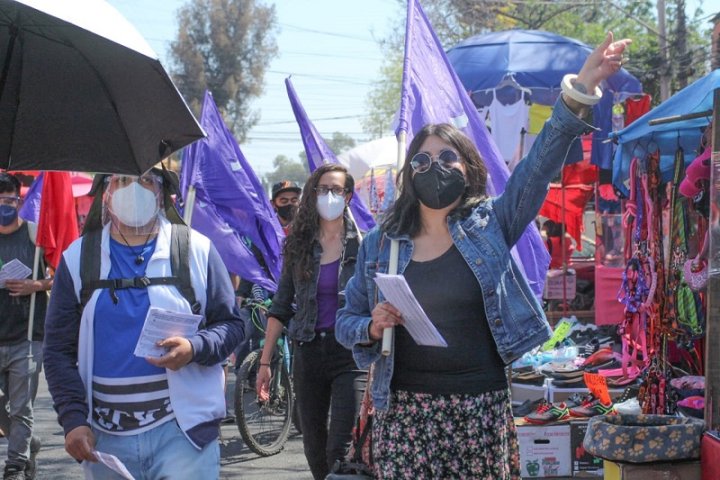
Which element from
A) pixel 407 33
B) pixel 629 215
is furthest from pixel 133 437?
pixel 629 215

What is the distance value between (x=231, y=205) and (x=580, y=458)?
372 cm

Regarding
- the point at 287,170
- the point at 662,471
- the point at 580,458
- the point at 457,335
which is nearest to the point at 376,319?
the point at 457,335

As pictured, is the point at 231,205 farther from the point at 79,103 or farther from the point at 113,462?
the point at 113,462

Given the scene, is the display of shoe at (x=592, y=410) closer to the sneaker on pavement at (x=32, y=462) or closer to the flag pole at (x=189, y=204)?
the flag pole at (x=189, y=204)

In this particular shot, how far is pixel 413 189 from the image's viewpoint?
363 centimetres

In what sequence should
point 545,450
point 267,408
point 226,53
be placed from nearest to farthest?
point 545,450
point 267,408
point 226,53

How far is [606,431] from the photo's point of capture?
5176 mm

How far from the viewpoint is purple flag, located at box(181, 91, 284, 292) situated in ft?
29.0

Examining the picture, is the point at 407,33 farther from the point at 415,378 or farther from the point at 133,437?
the point at 133,437

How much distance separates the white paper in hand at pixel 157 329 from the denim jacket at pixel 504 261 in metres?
0.59

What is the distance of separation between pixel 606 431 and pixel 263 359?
1.89m

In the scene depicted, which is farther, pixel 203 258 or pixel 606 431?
pixel 606 431

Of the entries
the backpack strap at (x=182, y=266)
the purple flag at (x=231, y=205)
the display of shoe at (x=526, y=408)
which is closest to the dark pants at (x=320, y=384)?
the backpack strap at (x=182, y=266)

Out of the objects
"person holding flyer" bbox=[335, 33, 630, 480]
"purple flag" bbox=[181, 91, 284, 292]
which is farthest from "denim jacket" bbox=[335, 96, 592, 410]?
"purple flag" bbox=[181, 91, 284, 292]
